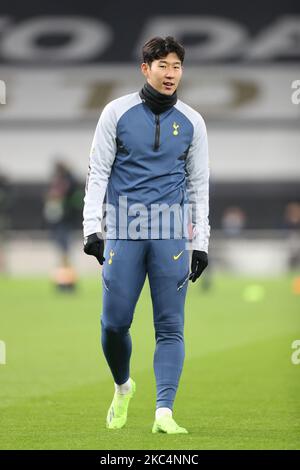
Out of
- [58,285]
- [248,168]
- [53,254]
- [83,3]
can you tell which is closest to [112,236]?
[58,285]

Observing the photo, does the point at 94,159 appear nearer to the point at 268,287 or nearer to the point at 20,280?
the point at 268,287

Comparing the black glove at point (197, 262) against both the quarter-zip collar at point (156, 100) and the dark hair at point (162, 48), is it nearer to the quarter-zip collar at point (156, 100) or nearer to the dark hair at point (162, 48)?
the quarter-zip collar at point (156, 100)

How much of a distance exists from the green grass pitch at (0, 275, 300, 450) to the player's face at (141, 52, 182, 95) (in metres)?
1.91

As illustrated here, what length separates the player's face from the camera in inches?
268

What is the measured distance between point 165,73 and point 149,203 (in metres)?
0.72

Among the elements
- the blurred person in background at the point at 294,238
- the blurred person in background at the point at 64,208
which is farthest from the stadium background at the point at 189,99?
the blurred person in background at the point at 64,208

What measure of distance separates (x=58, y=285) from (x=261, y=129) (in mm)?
17011

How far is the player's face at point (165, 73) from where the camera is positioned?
6.81 metres

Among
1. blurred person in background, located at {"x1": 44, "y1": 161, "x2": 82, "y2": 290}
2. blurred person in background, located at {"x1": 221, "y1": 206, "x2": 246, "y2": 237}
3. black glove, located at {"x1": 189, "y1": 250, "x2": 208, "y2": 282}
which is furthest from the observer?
blurred person in background, located at {"x1": 221, "y1": 206, "x2": 246, "y2": 237}

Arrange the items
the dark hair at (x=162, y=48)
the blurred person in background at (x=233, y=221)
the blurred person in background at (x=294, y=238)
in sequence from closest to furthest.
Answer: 1. the dark hair at (x=162, y=48)
2. the blurred person in background at (x=294, y=238)
3. the blurred person in background at (x=233, y=221)

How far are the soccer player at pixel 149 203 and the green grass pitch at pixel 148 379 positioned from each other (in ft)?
1.65

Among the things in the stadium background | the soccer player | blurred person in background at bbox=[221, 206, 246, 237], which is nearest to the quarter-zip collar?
the soccer player

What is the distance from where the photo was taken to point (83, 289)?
20.2 metres

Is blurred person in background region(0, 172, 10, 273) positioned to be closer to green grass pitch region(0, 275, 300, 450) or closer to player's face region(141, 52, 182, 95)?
green grass pitch region(0, 275, 300, 450)
